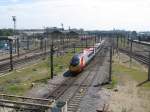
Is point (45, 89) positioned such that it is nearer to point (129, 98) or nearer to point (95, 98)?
point (95, 98)

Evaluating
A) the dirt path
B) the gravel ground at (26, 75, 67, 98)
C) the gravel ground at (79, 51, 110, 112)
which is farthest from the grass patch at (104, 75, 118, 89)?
the gravel ground at (26, 75, 67, 98)

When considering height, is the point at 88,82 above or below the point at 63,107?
below

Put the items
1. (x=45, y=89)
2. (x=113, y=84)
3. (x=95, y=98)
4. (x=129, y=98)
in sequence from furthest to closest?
(x=113, y=84) → (x=45, y=89) → (x=129, y=98) → (x=95, y=98)

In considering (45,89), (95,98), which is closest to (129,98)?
(95,98)

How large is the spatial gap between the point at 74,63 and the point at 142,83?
1072 cm

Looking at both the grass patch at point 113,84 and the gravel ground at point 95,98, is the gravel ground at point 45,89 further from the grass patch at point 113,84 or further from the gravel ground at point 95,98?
the grass patch at point 113,84

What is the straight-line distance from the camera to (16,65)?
55.1 meters

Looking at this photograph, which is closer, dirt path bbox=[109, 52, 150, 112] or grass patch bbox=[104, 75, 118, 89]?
dirt path bbox=[109, 52, 150, 112]

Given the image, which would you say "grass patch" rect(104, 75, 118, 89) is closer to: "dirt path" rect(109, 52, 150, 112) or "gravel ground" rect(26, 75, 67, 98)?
"dirt path" rect(109, 52, 150, 112)

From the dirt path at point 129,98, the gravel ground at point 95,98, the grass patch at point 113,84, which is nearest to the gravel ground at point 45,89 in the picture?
the gravel ground at point 95,98

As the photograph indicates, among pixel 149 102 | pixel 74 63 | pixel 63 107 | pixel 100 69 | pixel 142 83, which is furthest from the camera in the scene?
pixel 100 69

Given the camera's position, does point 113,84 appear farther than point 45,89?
Yes

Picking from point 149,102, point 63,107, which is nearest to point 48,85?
point 149,102

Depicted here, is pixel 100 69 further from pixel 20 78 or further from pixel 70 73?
pixel 20 78
